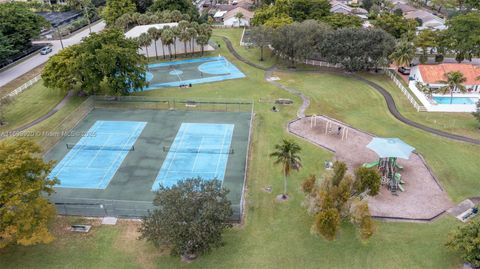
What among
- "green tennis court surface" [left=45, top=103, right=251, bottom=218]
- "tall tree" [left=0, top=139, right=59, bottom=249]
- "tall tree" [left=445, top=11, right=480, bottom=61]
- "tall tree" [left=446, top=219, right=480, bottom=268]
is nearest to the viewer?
"tall tree" [left=446, top=219, right=480, bottom=268]

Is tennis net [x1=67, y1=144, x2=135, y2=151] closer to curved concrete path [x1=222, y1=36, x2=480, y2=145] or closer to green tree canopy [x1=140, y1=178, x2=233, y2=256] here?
green tree canopy [x1=140, y1=178, x2=233, y2=256]

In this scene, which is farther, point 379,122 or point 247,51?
point 247,51

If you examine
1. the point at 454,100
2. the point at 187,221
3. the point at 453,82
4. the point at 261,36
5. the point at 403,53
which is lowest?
the point at 454,100

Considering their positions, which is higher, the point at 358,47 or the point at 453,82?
the point at 358,47

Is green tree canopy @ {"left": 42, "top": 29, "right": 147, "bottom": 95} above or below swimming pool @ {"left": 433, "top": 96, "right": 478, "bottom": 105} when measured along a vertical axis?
above

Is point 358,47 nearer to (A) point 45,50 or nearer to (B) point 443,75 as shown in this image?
(B) point 443,75

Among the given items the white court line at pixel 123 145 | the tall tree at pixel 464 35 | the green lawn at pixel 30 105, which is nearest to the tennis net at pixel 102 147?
the white court line at pixel 123 145

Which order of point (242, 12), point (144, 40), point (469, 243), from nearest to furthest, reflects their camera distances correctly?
point (469, 243)
point (144, 40)
point (242, 12)

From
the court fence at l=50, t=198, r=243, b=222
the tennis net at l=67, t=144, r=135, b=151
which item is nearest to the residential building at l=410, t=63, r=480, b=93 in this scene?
the court fence at l=50, t=198, r=243, b=222

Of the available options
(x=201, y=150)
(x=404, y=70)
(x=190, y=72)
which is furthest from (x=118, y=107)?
(x=404, y=70)
